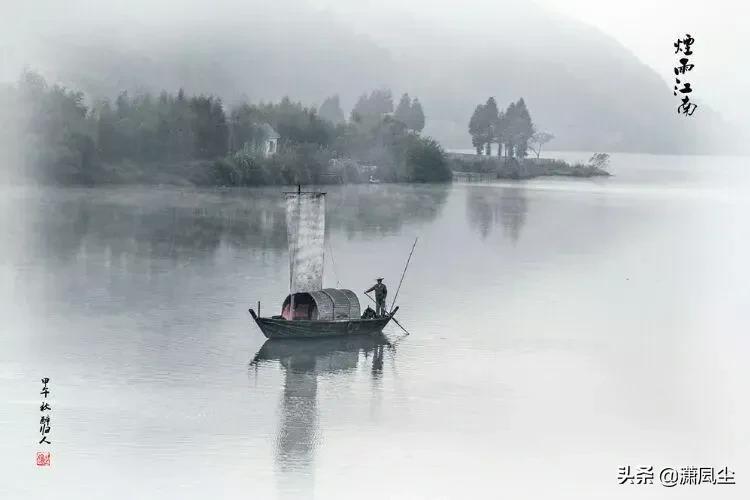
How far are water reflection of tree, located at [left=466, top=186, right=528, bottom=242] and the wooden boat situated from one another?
20.2 meters

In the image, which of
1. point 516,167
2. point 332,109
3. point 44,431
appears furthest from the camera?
point 516,167

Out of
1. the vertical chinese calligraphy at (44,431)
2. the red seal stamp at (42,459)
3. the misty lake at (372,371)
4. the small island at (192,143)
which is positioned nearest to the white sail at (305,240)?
the misty lake at (372,371)

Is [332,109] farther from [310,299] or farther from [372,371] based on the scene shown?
[372,371]

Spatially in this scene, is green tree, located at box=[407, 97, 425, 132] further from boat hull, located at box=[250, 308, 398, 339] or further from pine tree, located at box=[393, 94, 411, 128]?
boat hull, located at box=[250, 308, 398, 339]

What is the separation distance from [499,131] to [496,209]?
5056 centimetres

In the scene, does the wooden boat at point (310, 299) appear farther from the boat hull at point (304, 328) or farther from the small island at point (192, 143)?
the small island at point (192, 143)

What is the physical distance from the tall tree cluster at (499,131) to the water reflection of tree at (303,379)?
8388 centimetres

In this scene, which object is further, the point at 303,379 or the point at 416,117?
the point at 416,117

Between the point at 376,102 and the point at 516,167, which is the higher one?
the point at 376,102

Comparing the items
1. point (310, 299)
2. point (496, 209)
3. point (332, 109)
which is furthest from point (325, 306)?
point (332, 109)

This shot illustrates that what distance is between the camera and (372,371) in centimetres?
1945

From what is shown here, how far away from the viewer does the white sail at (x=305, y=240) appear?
2214cm

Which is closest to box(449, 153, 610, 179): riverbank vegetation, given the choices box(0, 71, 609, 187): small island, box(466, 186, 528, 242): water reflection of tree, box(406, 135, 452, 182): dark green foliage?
box(406, 135, 452, 182): dark green foliage

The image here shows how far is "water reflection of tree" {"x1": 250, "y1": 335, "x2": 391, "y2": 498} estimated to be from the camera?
47.9ft
